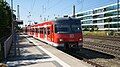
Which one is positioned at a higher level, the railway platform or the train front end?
the train front end

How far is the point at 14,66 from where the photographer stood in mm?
14055

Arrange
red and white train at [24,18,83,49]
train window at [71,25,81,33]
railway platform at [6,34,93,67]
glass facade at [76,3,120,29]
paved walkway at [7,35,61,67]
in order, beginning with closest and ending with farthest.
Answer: railway platform at [6,34,93,67] < paved walkway at [7,35,61,67] < red and white train at [24,18,83,49] < train window at [71,25,81,33] < glass facade at [76,3,120,29]

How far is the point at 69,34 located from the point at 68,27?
60 centimetres

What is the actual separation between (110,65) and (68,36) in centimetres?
544

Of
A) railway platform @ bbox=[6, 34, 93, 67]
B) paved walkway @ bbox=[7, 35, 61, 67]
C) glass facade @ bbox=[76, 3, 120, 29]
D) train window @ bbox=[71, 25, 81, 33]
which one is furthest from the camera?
glass facade @ bbox=[76, 3, 120, 29]

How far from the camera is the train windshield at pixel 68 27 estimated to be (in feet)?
69.0

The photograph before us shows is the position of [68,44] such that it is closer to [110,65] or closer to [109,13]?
[110,65]

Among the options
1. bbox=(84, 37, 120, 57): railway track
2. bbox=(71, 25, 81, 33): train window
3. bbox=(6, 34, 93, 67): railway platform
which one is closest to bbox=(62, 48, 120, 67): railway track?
bbox=(6, 34, 93, 67): railway platform

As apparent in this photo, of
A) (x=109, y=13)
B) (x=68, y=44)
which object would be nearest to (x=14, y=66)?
(x=68, y=44)

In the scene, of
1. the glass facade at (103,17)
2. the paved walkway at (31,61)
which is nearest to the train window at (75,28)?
the paved walkway at (31,61)

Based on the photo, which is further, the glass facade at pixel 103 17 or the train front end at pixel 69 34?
the glass facade at pixel 103 17

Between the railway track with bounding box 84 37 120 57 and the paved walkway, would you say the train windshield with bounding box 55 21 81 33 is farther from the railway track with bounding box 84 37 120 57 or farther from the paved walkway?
the railway track with bounding box 84 37 120 57

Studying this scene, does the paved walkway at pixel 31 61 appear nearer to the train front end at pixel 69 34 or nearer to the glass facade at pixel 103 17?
the train front end at pixel 69 34

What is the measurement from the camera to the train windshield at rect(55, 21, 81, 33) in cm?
2103
